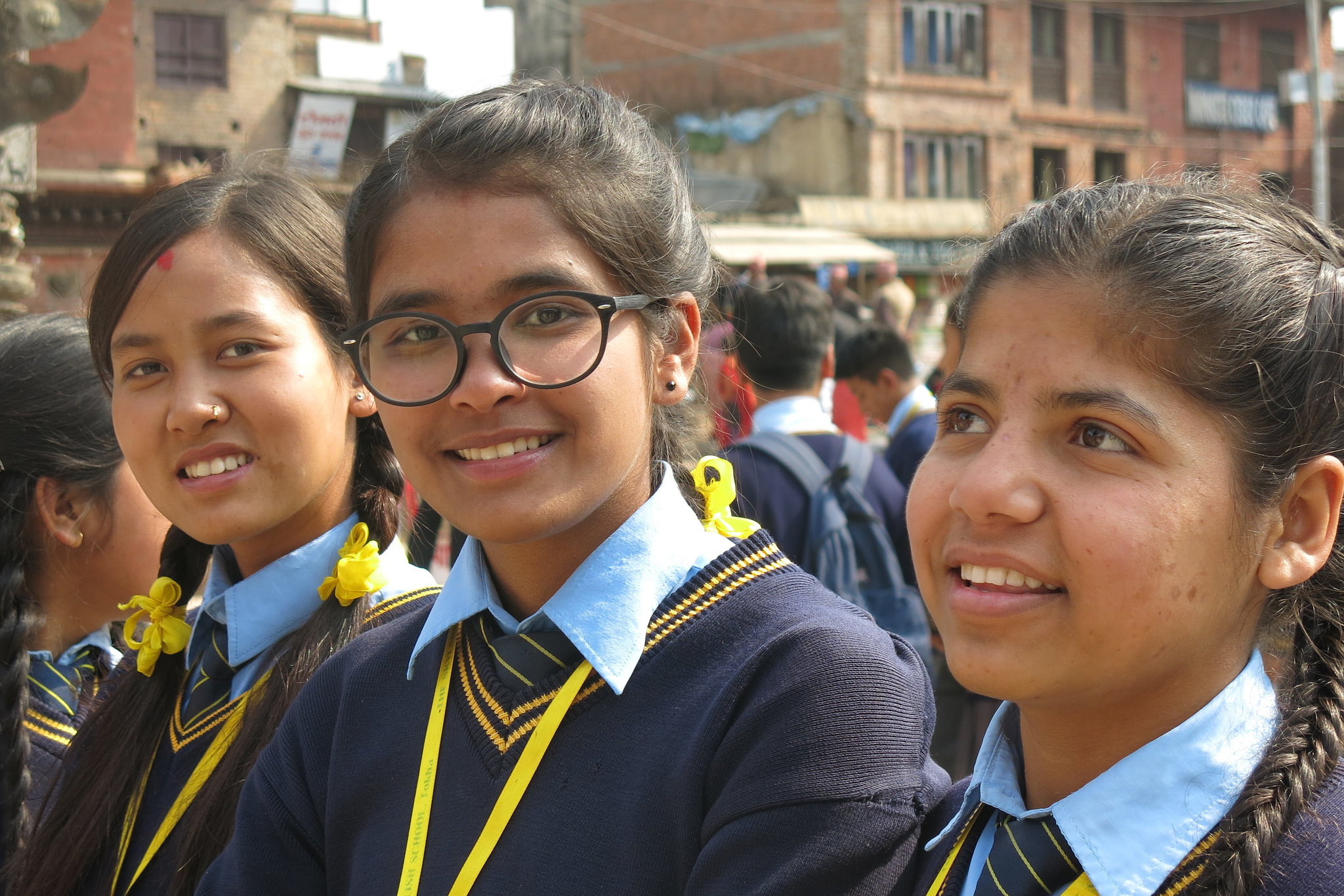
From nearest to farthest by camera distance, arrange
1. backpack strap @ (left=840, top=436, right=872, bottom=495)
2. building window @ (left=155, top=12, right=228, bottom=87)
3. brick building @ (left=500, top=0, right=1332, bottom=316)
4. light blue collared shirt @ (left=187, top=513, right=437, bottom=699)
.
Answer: light blue collared shirt @ (left=187, top=513, right=437, bottom=699) < backpack strap @ (left=840, top=436, right=872, bottom=495) < building window @ (left=155, top=12, right=228, bottom=87) < brick building @ (left=500, top=0, right=1332, bottom=316)

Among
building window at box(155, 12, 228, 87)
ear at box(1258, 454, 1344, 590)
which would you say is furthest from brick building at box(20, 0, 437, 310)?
ear at box(1258, 454, 1344, 590)

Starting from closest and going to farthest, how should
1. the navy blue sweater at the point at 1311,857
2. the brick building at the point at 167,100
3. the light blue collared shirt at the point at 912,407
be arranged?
the navy blue sweater at the point at 1311,857 → the light blue collared shirt at the point at 912,407 → the brick building at the point at 167,100

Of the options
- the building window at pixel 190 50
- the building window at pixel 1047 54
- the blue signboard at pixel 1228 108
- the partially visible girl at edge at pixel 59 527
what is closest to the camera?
the partially visible girl at edge at pixel 59 527

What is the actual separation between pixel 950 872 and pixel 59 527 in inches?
74.3

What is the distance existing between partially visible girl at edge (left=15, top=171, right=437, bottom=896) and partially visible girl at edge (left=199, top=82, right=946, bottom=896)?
0.29 metres

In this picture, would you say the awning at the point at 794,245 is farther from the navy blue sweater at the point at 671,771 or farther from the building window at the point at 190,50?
the navy blue sweater at the point at 671,771

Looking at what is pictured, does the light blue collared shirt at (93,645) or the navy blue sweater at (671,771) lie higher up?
the navy blue sweater at (671,771)

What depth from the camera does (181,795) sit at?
1.83 meters

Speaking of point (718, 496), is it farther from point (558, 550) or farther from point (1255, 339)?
point (1255, 339)

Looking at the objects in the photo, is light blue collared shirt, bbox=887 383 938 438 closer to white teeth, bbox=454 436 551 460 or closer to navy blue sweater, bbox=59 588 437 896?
navy blue sweater, bbox=59 588 437 896

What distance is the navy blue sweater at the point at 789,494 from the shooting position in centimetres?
368

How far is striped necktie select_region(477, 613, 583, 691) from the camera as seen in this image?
1.44 m

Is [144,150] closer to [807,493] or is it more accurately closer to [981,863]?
[807,493]

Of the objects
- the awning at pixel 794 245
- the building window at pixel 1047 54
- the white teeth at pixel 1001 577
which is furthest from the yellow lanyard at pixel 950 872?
the building window at pixel 1047 54
